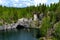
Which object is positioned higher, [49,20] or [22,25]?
[49,20]

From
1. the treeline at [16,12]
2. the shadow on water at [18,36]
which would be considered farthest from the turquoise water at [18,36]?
the treeline at [16,12]

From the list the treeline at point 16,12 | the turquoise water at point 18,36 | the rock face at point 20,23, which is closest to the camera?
the turquoise water at point 18,36

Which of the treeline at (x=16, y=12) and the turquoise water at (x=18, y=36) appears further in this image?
the treeline at (x=16, y=12)

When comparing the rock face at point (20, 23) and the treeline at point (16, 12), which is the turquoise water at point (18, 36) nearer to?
the rock face at point (20, 23)

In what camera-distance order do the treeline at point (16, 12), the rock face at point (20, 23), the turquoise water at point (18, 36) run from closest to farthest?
the turquoise water at point (18, 36)
the rock face at point (20, 23)
the treeline at point (16, 12)

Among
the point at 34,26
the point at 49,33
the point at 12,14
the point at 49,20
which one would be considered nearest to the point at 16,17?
the point at 12,14

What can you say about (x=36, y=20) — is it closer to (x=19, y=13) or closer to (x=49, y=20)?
(x=19, y=13)

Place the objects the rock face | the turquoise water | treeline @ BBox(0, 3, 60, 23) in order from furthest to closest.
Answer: treeline @ BBox(0, 3, 60, 23) < the rock face < the turquoise water

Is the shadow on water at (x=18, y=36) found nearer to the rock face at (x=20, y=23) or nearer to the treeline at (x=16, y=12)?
the rock face at (x=20, y=23)

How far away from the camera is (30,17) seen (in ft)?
365

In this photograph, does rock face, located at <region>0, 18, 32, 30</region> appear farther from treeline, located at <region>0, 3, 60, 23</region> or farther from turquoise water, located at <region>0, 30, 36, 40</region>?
turquoise water, located at <region>0, 30, 36, 40</region>

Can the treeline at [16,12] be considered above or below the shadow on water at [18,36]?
above

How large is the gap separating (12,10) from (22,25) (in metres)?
23.1

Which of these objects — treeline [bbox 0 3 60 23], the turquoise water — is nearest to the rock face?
treeline [bbox 0 3 60 23]
